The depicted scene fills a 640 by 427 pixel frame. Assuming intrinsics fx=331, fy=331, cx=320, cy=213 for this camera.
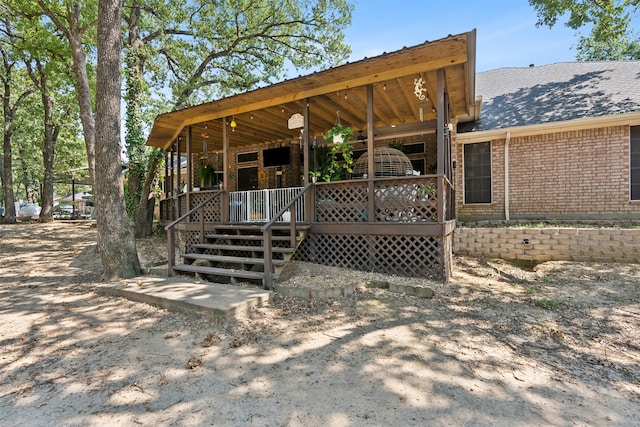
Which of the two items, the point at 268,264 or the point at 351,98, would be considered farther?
the point at 351,98

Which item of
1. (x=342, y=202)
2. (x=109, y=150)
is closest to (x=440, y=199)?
(x=342, y=202)

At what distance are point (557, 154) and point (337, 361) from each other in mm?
8588

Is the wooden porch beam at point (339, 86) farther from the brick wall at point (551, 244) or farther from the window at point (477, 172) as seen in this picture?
the window at point (477, 172)

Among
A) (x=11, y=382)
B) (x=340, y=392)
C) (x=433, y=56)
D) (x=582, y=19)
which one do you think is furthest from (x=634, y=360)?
(x=582, y=19)

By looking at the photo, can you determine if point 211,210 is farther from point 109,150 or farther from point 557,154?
point 557,154

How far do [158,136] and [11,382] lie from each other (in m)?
8.41

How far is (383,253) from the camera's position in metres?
5.79

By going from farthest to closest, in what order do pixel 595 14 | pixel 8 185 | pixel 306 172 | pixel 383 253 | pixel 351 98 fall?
pixel 8 185
pixel 595 14
pixel 351 98
pixel 306 172
pixel 383 253

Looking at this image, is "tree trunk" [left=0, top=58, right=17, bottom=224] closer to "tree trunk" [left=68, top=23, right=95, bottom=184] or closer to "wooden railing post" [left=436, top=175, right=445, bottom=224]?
"tree trunk" [left=68, top=23, right=95, bottom=184]

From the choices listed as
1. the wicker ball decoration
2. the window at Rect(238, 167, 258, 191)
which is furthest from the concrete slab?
the window at Rect(238, 167, 258, 191)

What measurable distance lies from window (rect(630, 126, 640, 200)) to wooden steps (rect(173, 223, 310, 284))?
7.86 metres

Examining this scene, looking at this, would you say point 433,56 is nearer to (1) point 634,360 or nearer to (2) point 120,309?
(1) point 634,360

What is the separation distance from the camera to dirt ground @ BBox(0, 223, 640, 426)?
7.25ft

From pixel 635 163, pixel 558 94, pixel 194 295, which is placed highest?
pixel 558 94
